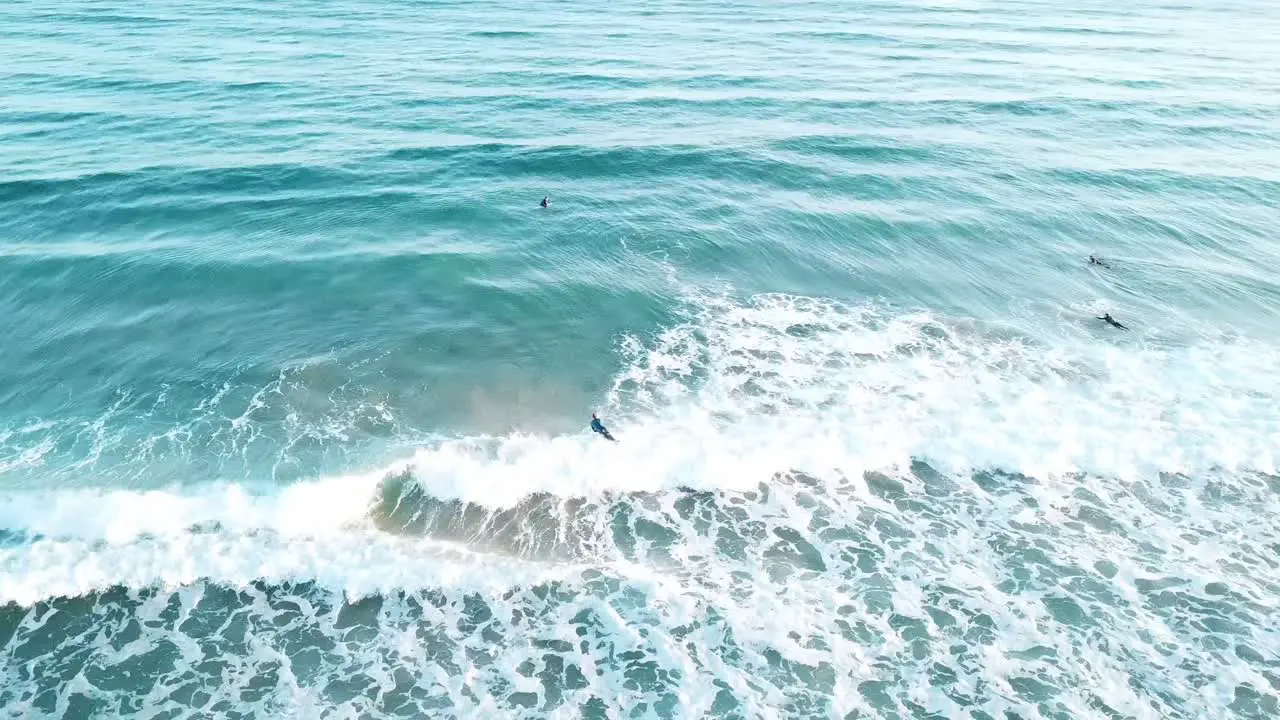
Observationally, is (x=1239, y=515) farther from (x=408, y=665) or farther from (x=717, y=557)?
(x=408, y=665)

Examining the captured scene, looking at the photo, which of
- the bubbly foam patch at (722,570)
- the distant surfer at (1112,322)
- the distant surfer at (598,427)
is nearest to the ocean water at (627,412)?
the bubbly foam patch at (722,570)

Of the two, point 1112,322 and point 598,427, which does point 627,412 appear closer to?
point 598,427

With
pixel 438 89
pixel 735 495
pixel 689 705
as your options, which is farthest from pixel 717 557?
pixel 438 89

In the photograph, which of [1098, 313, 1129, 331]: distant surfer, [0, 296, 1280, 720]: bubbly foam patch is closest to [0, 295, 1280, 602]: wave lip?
[0, 296, 1280, 720]: bubbly foam patch

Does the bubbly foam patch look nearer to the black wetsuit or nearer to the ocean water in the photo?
the ocean water

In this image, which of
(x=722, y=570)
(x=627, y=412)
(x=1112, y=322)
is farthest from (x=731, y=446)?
(x=1112, y=322)

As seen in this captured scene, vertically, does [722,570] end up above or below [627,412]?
below
